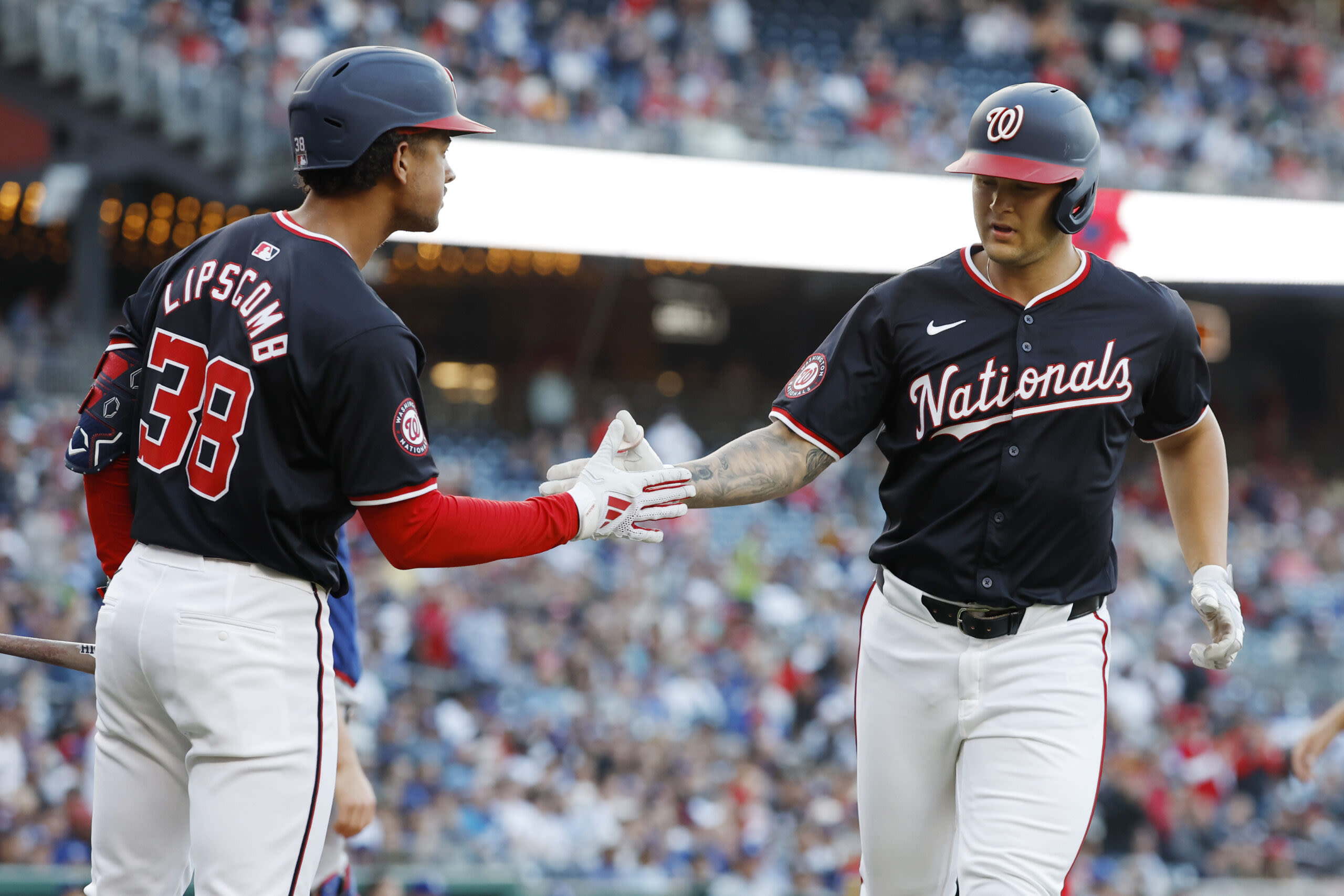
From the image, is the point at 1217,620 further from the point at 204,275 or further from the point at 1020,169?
the point at 204,275

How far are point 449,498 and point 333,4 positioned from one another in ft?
42.0

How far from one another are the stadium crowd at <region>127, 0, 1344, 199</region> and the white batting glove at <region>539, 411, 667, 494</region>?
36.4 ft

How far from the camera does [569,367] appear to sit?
17328mm

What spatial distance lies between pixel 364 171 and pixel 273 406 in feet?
1.72

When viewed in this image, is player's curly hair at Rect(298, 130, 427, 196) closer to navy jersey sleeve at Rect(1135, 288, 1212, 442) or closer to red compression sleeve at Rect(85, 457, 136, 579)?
red compression sleeve at Rect(85, 457, 136, 579)

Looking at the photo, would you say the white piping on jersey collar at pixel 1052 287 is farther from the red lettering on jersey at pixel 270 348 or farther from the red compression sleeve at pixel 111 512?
the red compression sleeve at pixel 111 512

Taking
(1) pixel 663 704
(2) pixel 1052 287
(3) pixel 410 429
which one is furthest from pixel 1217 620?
(1) pixel 663 704

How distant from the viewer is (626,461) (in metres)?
3.48

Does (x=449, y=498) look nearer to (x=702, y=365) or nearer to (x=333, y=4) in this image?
(x=333, y=4)

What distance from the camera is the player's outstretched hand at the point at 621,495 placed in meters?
3.12

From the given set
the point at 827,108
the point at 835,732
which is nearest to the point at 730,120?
the point at 827,108

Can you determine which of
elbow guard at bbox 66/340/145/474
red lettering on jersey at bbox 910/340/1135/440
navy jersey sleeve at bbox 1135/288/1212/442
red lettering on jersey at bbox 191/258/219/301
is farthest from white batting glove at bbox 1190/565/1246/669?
elbow guard at bbox 66/340/145/474

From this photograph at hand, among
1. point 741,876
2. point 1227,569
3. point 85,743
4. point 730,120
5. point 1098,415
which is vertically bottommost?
point 741,876

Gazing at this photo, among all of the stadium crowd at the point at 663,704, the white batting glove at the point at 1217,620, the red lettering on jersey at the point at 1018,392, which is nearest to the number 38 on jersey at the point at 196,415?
the red lettering on jersey at the point at 1018,392
